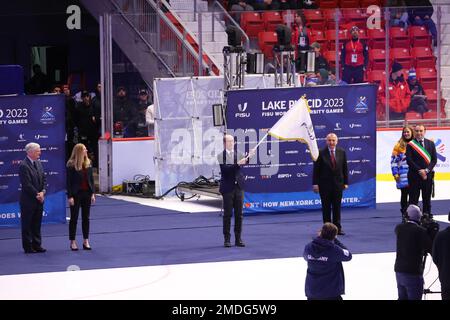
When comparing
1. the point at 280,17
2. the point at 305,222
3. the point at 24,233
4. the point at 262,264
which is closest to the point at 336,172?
the point at 305,222

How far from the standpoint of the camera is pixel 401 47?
27.4 meters

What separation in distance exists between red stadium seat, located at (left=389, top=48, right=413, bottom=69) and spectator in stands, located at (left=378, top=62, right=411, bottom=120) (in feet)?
0.42

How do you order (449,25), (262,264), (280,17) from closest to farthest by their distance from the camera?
1. (262,264)
2. (449,25)
3. (280,17)

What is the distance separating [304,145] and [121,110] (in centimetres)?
514

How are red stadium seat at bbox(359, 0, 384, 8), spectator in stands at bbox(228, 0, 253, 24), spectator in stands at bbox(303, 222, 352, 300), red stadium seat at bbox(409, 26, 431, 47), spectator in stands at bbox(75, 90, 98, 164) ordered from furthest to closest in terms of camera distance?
1. red stadium seat at bbox(359, 0, 384, 8)
2. spectator in stands at bbox(228, 0, 253, 24)
3. spectator in stands at bbox(75, 90, 98, 164)
4. red stadium seat at bbox(409, 26, 431, 47)
5. spectator in stands at bbox(303, 222, 352, 300)

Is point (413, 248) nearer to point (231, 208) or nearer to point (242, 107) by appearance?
point (231, 208)

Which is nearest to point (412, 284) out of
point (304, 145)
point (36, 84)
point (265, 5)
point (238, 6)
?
point (304, 145)

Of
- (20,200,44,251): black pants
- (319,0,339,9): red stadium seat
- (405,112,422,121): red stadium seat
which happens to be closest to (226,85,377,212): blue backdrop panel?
(405,112,422,121): red stadium seat

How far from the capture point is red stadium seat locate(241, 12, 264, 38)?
2820 cm

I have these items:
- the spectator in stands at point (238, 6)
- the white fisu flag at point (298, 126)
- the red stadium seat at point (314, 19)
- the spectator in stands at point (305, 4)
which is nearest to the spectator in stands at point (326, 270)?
the white fisu flag at point (298, 126)

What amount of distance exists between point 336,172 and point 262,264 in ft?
10.6

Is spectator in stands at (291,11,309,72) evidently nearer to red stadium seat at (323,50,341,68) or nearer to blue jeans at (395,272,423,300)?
red stadium seat at (323,50,341,68)

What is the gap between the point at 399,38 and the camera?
89.2ft
